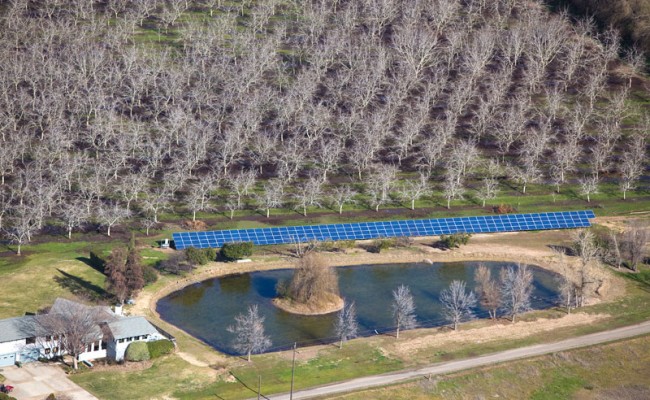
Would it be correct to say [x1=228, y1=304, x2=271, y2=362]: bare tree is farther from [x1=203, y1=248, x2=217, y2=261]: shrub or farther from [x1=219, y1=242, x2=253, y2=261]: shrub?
[x1=219, y1=242, x2=253, y2=261]: shrub

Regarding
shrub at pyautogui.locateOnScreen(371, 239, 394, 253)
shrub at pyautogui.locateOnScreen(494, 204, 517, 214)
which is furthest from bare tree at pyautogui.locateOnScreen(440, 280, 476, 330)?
shrub at pyautogui.locateOnScreen(494, 204, 517, 214)

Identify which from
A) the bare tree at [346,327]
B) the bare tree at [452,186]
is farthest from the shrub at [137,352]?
the bare tree at [452,186]

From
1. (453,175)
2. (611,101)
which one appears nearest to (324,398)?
(453,175)

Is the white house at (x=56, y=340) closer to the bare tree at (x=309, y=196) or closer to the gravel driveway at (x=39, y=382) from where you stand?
the gravel driveway at (x=39, y=382)

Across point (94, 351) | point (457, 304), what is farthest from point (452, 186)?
point (94, 351)

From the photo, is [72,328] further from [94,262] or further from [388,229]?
[388,229]

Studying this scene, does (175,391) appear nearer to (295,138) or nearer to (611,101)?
(295,138)
